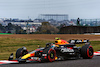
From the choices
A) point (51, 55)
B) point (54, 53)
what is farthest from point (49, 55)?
point (54, 53)

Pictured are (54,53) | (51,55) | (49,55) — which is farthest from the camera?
(54,53)

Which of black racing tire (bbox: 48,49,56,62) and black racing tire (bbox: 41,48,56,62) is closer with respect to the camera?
black racing tire (bbox: 41,48,56,62)

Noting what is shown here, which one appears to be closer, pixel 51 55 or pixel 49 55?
pixel 49 55

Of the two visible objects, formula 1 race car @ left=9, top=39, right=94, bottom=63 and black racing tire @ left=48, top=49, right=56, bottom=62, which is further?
black racing tire @ left=48, top=49, right=56, bottom=62

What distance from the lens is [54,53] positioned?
11.4 m

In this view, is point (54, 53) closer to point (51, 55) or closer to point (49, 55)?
point (51, 55)

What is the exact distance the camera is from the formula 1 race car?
10.9 metres

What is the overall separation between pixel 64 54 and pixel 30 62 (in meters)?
1.87

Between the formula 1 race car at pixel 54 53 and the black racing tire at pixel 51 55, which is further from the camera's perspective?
the black racing tire at pixel 51 55

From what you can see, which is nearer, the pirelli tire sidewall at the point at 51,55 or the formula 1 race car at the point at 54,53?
the formula 1 race car at the point at 54,53

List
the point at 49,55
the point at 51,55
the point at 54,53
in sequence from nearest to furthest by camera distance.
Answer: the point at 49,55, the point at 51,55, the point at 54,53

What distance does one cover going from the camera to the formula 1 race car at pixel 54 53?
10.9 m

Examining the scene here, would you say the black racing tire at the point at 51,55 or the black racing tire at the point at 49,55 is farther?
the black racing tire at the point at 51,55

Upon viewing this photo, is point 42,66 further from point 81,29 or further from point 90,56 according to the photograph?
point 81,29
